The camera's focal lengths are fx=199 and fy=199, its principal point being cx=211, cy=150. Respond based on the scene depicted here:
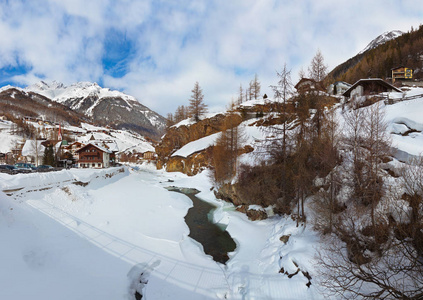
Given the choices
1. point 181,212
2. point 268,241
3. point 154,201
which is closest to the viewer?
point 268,241

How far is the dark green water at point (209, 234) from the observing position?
13.8 m

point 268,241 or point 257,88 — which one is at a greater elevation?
point 257,88

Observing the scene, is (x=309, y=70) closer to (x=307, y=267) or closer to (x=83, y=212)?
(x=307, y=267)

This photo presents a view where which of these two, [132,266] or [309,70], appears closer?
[132,266]

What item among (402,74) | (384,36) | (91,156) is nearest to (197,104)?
(91,156)

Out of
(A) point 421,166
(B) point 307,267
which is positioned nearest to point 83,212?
(B) point 307,267

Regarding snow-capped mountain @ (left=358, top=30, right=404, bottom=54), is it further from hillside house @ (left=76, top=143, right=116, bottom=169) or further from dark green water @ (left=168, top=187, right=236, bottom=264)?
dark green water @ (left=168, top=187, right=236, bottom=264)

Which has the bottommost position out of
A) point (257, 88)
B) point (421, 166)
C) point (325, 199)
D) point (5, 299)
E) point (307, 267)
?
point (307, 267)

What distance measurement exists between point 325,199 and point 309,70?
9.92 meters

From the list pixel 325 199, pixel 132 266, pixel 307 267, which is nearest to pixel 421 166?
pixel 325 199

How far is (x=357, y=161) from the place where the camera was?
11.6 metres

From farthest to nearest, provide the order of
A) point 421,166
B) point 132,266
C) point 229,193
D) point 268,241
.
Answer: point 229,193
point 268,241
point 132,266
point 421,166

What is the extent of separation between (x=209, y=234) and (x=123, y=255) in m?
7.07

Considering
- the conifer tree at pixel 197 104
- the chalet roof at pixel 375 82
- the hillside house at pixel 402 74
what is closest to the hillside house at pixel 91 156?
the conifer tree at pixel 197 104
